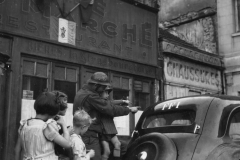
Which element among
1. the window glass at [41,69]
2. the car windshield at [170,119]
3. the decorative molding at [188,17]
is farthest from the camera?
the decorative molding at [188,17]

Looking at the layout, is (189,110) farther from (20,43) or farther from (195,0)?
(195,0)

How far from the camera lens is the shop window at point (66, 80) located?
8.68 metres

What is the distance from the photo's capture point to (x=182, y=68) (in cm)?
1223

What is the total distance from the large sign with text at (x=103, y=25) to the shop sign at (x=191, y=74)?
2.58 ft

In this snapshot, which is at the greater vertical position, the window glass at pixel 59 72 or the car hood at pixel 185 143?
the window glass at pixel 59 72

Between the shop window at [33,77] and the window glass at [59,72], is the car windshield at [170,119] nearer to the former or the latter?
the shop window at [33,77]

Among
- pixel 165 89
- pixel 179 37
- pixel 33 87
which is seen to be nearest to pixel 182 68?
pixel 165 89

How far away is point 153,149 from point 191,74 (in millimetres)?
8778

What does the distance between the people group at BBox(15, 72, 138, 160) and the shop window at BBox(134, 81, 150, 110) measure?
218 inches

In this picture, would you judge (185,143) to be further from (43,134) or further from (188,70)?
(188,70)

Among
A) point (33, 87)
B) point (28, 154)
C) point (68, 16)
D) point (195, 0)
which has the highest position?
point (195, 0)

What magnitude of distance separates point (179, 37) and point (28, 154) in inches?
487

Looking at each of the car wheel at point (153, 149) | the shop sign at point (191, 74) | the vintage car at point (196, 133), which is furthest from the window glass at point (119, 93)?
the car wheel at point (153, 149)

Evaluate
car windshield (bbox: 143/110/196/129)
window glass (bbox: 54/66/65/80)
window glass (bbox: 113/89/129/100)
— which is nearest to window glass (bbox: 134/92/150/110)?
window glass (bbox: 113/89/129/100)
